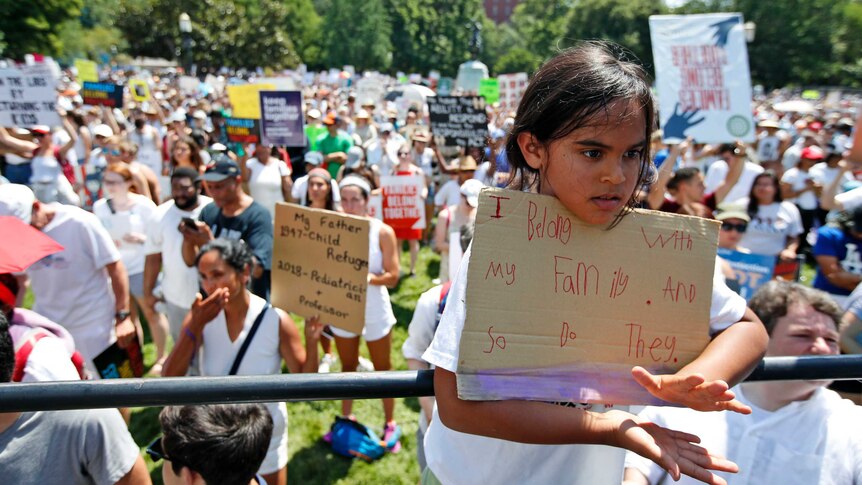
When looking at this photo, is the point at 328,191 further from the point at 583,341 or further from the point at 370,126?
the point at 370,126

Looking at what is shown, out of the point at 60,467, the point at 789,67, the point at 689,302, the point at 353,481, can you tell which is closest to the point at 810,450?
the point at 689,302

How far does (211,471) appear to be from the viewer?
77.5 inches

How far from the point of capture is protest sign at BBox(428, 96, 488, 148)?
851 cm

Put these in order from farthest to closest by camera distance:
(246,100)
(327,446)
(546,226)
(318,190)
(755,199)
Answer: (246,100) < (755,199) < (318,190) < (327,446) < (546,226)

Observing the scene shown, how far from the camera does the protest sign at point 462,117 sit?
8.51 metres

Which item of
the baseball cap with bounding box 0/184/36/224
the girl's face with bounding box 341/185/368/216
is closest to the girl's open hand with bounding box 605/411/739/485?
the baseball cap with bounding box 0/184/36/224

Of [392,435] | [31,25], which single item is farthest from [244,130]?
[31,25]

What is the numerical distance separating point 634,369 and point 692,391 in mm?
98

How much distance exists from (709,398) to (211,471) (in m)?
1.60

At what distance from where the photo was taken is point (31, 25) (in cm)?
4047

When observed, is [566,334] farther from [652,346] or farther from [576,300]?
[652,346]

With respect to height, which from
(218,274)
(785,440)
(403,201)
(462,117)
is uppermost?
(462,117)

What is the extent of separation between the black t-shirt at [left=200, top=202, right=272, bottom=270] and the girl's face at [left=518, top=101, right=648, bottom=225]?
3.55 m

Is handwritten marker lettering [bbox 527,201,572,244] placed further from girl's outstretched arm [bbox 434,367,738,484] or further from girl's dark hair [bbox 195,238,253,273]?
girl's dark hair [bbox 195,238,253,273]
